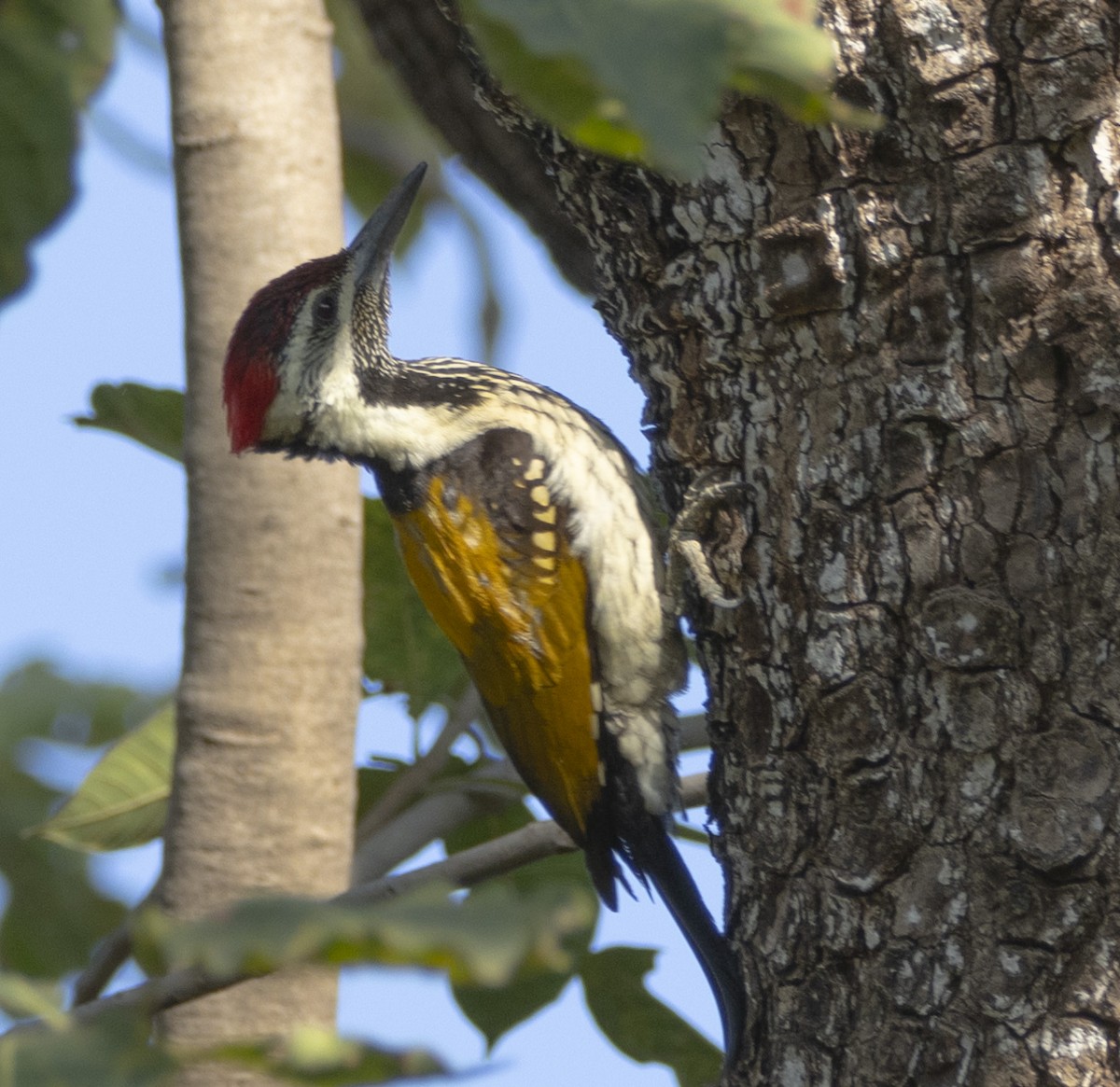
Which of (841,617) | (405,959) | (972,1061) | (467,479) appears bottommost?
(972,1061)

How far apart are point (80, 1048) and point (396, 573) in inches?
89.7

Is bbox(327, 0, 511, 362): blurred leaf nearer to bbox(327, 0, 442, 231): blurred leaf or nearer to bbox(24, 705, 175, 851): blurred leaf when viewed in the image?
bbox(327, 0, 442, 231): blurred leaf

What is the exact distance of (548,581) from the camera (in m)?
2.84

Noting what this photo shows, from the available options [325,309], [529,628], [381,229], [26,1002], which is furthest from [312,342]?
[26,1002]

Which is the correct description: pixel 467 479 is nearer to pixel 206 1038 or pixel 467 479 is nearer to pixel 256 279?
pixel 256 279

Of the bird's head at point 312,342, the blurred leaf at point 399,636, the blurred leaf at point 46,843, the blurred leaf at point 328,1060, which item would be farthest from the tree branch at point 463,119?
the blurred leaf at point 328,1060

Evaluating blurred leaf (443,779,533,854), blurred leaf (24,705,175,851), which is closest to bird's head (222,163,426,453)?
blurred leaf (24,705,175,851)

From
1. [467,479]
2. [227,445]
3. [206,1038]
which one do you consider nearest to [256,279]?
[227,445]

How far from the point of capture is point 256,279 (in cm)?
286

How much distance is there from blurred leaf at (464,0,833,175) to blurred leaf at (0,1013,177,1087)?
0.52m

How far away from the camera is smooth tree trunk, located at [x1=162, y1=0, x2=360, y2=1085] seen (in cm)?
262

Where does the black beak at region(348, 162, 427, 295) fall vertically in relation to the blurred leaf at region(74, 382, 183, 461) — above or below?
above

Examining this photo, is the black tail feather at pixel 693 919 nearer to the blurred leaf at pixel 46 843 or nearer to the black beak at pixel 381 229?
the black beak at pixel 381 229

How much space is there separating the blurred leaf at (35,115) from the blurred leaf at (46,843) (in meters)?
1.71
